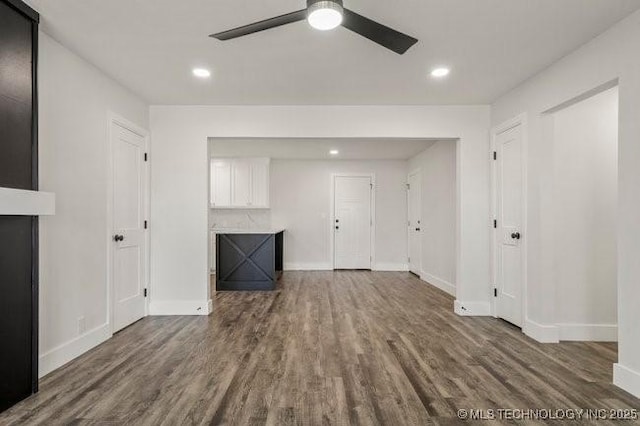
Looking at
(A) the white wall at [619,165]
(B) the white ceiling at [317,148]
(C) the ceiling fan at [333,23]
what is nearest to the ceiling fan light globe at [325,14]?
(C) the ceiling fan at [333,23]

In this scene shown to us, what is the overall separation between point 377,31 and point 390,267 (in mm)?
5903

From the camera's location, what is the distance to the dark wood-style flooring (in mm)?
1931

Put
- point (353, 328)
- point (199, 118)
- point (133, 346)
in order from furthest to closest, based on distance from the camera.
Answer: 1. point (199, 118)
2. point (353, 328)
3. point (133, 346)

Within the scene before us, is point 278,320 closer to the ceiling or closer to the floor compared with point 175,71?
closer to the floor

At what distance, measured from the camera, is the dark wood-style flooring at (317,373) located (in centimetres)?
193

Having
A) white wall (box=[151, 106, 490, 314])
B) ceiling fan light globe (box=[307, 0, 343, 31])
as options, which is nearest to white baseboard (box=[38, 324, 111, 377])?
white wall (box=[151, 106, 490, 314])

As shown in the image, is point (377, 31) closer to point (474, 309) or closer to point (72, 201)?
point (72, 201)

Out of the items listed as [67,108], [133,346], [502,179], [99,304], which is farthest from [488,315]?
[67,108]

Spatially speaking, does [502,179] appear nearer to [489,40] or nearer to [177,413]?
[489,40]

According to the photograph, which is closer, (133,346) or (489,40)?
(489,40)

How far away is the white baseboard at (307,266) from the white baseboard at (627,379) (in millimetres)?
5244

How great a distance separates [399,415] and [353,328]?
1524mm

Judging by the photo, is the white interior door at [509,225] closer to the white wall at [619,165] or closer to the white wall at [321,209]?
the white wall at [619,165]

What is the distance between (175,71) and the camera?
10.1 feet
